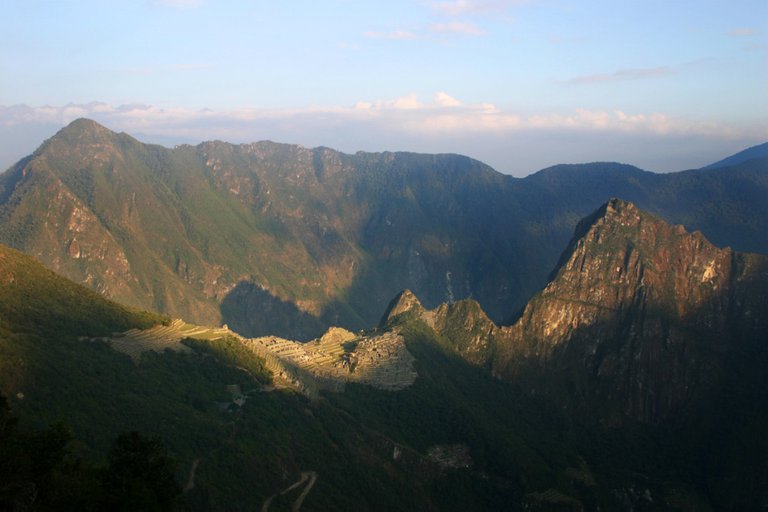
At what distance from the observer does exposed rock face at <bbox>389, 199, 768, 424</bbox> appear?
152 m

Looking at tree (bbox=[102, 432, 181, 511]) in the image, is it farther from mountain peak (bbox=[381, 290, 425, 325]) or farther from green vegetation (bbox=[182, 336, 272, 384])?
mountain peak (bbox=[381, 290, 425, 325])

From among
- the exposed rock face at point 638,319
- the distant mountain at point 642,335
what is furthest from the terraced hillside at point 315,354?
the exposed rock face at point 638,319

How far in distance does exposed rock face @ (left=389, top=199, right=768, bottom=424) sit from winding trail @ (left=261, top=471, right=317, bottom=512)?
60.5m

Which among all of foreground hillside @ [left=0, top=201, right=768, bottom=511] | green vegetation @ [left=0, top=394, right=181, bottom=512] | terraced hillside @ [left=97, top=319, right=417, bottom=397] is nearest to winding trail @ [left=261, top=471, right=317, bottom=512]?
foreground hillside @ [left=0, top=201, right=768, bottom=511]

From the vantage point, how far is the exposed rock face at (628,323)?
15162cm

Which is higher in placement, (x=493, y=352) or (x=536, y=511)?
(x=493, y=352)

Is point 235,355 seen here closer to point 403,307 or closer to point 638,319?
point 403,307

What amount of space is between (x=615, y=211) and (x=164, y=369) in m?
101

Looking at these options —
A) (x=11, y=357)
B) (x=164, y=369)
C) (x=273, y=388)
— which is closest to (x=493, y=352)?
(x=273, y=388)

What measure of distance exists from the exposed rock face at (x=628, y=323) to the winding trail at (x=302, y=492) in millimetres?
60472

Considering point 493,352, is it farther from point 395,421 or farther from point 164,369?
point 164,369

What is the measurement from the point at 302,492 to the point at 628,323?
86154 mm

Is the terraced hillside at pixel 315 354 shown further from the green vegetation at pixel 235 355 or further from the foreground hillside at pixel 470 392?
the green vegetation at pixel 235 355

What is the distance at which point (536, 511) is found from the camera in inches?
4466
